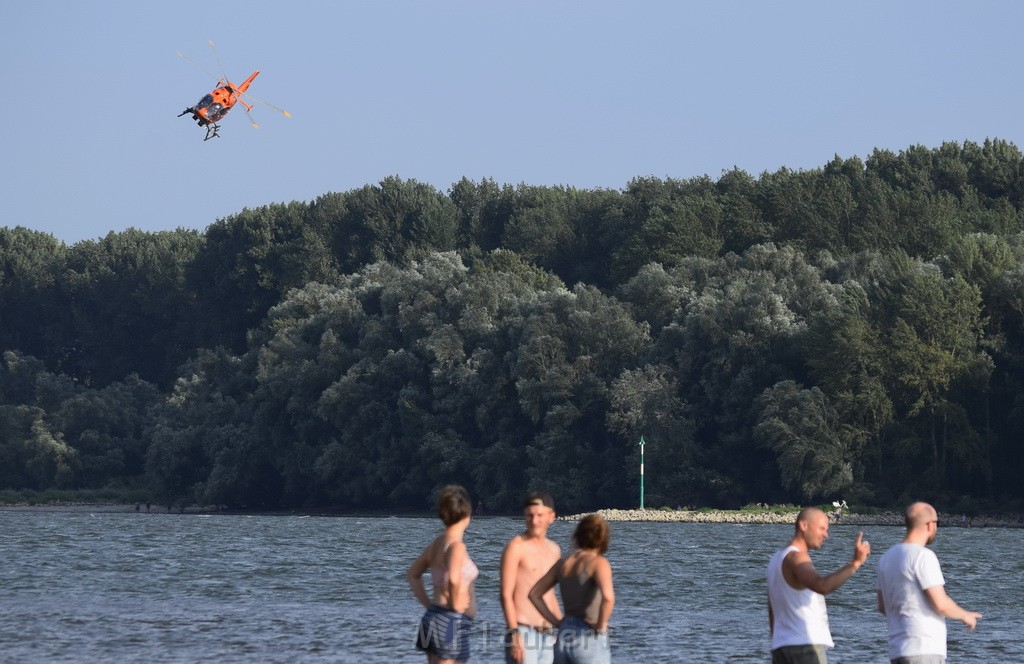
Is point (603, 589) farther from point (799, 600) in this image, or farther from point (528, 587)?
point (799, 600)

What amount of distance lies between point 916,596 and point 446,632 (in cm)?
311

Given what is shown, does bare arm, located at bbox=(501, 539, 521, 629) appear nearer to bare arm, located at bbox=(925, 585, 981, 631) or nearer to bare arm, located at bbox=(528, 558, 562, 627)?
bare arm, located at bbox=(528, 558, 562, 627)

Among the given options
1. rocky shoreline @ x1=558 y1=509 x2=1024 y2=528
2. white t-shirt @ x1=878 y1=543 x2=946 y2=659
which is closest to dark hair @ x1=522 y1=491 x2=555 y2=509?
white t-shirt @ x1=878 y1=543 x2=946 y2=659

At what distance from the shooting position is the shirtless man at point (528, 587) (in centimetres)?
1136

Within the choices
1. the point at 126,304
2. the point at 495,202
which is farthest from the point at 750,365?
the point at 126,304

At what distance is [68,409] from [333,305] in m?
22.9

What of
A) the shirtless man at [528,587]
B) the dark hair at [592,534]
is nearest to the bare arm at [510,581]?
the shirtless man at [528,587]

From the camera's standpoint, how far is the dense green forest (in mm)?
70188

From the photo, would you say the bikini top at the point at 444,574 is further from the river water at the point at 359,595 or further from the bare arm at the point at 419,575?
the river water at the point at 359,595

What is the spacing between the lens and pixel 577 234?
103750mm

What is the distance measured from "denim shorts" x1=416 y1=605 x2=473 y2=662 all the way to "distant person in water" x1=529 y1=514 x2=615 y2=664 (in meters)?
0.61

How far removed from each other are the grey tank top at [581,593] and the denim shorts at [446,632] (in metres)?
0.83

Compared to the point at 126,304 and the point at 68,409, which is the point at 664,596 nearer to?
the point at 68,409

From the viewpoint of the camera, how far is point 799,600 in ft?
36.7
